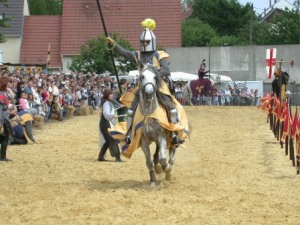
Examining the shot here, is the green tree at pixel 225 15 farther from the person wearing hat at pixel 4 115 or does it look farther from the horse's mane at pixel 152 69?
the horse's mane at pixel 152 69

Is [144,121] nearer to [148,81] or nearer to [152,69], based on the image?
[148,81]

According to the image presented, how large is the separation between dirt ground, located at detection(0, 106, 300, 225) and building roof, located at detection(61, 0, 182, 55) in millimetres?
36671

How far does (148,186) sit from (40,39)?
163 feet

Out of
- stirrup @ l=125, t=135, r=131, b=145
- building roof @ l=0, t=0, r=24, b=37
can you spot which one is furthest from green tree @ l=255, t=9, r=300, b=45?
stirrup @ l=125, t=135, r=131, b=145

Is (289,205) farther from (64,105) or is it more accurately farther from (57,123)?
(64,105)

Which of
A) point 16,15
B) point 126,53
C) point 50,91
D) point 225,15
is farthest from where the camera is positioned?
point 225,15

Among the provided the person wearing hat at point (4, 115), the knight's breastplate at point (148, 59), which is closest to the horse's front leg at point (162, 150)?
the knight's breastplate at point (148, 59)

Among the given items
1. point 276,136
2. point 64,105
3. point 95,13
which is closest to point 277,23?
point 95,13

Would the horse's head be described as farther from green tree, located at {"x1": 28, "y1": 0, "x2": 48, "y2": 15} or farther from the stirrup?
green tree, located at {"x1": 28, "y1": 0, "x2": 48, "y2": 15}

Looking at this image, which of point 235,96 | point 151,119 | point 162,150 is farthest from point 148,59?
point 235,96

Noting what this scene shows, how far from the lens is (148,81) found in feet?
42.5

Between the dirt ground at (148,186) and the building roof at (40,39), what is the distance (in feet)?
123

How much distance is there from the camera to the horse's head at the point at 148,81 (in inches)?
509

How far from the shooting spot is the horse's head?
12.9 m
